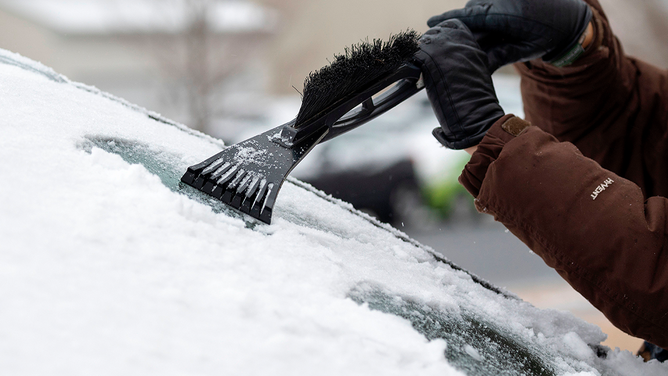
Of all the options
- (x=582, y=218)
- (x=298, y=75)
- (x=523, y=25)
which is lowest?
(x=582, y=218)

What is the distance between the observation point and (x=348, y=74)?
1.14 m

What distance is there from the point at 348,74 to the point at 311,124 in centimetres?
15

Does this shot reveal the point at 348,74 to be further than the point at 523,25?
No

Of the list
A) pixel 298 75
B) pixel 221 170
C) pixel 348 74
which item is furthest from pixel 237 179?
pixel 298 75

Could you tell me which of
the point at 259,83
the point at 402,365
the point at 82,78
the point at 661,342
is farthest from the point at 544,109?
the point at 82,78

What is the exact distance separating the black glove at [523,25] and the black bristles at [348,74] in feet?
1.22

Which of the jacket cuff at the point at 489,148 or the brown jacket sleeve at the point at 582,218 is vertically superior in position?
the jacket cuff at the point at 489,148

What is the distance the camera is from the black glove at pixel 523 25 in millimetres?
1453

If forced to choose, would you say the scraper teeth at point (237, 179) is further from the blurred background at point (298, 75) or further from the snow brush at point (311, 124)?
the blurred background at point (298, 75)

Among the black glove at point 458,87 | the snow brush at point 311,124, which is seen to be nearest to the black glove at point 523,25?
the black glove at point 458,87

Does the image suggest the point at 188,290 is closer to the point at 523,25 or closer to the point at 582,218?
the point at 582,218

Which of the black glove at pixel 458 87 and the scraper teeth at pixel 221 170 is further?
the black glove at pixel 458 87

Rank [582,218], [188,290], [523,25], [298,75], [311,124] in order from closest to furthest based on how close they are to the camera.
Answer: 1. [188,290]
2. [582,218]
3. [311,124]
4. [523,25]
5. [298,75]

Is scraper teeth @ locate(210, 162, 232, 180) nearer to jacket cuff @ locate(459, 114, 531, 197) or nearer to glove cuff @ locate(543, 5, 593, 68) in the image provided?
jacket cuff @ locate(459, 114, 531, 197)
